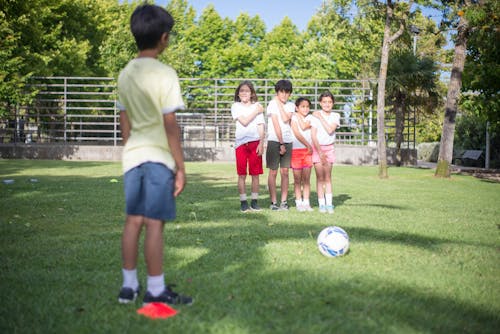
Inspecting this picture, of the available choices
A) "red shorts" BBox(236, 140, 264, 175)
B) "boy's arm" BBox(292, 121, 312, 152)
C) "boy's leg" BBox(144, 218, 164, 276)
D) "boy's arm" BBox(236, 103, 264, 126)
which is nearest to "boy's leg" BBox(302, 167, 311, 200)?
"boy's arm" BBox(292, 121, 312, 152)

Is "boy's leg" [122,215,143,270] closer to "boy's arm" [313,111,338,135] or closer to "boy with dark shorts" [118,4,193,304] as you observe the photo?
"boy with dark shorts" [118,4,193,304]

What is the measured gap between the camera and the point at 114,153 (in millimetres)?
A: 25844

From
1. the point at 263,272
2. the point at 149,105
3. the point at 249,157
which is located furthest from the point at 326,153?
the point at 149,105

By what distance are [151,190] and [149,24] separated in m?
1.08

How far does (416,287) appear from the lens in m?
4.12

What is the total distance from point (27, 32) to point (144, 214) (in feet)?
76.7

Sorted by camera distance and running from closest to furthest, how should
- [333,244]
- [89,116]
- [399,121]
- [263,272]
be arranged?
[263,272]
[333,244]
[89,116]
[399,121]

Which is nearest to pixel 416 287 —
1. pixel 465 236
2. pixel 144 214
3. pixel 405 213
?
pixel 144 214

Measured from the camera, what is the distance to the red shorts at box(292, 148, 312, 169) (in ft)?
28.3

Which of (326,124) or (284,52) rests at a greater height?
(284,52)

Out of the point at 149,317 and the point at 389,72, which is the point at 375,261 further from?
the point at 389,72

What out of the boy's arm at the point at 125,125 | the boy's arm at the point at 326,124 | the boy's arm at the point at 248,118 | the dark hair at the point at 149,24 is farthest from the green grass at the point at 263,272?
the dark hair at the point at 149,24

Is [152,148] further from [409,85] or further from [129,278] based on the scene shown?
[409,85]

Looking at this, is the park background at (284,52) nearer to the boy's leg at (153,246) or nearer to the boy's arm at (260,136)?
the boy's arm at (260,136)
